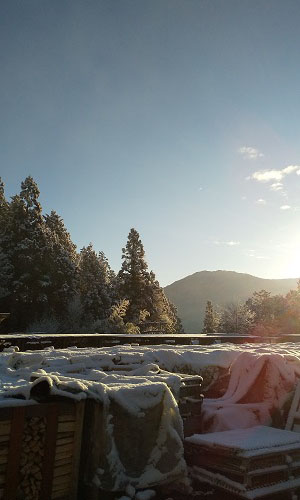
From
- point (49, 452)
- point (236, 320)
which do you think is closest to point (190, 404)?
point (49, 452)

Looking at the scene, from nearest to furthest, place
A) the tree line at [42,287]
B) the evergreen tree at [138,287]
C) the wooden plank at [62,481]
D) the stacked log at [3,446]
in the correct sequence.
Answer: the stacked log at [3,446] < the wooden plank at [62,481] < the tree line at [42,287] < the evergreen tree at [138,287]

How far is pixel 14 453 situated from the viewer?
4.68 metres

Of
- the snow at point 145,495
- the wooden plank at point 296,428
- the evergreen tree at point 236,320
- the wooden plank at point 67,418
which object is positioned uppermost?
the evergreen tree at point 236,320

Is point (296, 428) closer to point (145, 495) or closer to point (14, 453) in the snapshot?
point (145, 495)

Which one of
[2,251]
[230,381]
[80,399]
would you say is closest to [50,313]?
[2,251]

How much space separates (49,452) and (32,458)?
0.20m

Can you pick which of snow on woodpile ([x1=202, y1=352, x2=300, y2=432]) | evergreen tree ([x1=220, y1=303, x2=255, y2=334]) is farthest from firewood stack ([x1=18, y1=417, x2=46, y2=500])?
evergreen tree ([x1=220, y1=303, x2=255, y2=334])

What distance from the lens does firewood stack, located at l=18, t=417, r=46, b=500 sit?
4.83 metres

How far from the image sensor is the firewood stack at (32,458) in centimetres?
483

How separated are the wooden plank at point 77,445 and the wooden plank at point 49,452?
32 cm

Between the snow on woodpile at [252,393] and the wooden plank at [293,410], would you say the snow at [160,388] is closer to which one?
the snow on woodpile at [252,393]

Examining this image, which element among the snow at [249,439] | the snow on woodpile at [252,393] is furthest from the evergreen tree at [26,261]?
the snow at [249,439]

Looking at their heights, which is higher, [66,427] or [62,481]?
[66,427]

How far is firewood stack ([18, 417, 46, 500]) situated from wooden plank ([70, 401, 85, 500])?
17.8 inches
